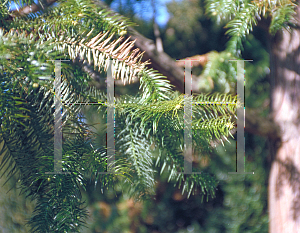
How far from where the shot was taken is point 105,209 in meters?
0.76

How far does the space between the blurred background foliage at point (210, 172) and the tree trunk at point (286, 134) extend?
7cm

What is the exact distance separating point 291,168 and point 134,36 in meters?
0.38

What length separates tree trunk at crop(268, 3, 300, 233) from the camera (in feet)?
1.37

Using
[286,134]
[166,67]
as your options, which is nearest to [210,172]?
[286,134]

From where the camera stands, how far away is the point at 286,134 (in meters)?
0.45

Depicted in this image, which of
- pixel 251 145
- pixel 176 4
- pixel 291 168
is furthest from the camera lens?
pixel 251 145

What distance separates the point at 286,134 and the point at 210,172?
222mm

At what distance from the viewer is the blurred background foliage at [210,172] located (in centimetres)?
55

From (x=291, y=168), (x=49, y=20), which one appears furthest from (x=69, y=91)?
(x=291, y=168)

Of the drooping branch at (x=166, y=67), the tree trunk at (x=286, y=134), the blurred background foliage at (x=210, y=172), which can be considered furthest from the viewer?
the blurred background foliage at (x=210, y=172)

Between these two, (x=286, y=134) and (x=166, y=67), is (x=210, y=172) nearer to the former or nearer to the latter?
(x=286, y=134)

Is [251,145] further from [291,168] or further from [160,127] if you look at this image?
[160,127]

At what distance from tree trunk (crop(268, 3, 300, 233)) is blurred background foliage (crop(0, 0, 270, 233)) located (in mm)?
67

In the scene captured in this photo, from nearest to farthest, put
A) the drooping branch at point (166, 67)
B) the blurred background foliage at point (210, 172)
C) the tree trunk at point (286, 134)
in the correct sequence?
1. the drooping branch at point (166, 67)
2. the tree trunk at point (286, 134)
3. the blurred background foliage at point (210, 172)
